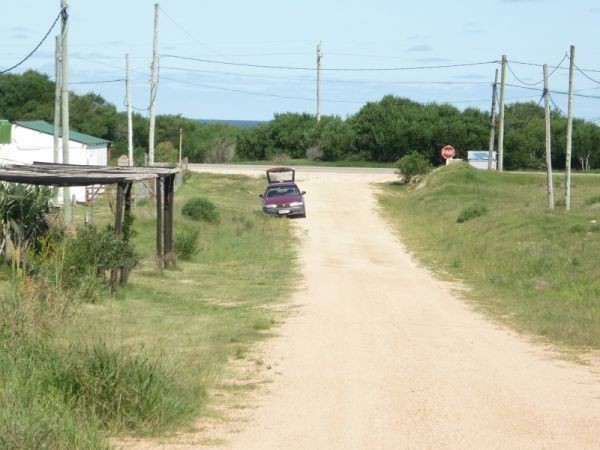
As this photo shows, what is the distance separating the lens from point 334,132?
89250 millimetres

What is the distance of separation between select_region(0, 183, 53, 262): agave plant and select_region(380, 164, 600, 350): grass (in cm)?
830

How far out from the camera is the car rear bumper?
4228cm

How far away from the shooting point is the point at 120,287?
62.6ft

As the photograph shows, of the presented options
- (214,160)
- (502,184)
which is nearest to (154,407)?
(502,184)

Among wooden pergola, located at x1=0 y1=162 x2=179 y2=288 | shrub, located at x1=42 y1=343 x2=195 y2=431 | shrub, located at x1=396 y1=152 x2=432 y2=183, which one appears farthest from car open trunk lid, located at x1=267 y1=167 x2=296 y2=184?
shrub, located at x1=42 y1=343 x2=195 y2=431

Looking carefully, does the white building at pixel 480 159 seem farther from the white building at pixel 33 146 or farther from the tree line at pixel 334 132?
the white building at pixel 33 146

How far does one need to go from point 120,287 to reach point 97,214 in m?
18.8

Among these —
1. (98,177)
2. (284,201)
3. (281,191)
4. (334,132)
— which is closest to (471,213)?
(284,201)

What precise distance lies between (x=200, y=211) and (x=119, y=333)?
23142mm

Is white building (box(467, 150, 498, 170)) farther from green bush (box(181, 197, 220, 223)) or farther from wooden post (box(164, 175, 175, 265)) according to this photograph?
wooden post (box(164, 175, 175, 265))

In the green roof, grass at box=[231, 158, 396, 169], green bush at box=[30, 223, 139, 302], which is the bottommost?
green bush at box=[30, 223, 139, 302]

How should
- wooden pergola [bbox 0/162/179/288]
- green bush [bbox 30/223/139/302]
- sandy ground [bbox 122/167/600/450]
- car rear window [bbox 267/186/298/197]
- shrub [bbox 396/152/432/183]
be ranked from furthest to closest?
shrub [bbox 396/152/432/183]
car rear window [bbox 267/186/298/197]
wooden pergola [bbox 0/162/179/288]
green bush [bbox 30/223/139/302]
sandy ground [bbox 122/167/600/450]

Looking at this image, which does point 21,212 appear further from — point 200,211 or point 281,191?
point 281,191

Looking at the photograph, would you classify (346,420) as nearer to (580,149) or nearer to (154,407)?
(154,407)
